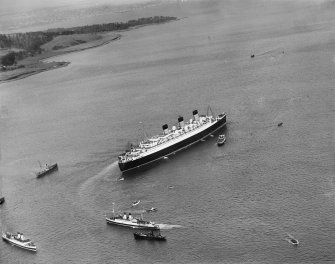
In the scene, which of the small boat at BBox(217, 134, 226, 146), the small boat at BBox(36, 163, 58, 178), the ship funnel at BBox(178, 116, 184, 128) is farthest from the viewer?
the ship funnel at BBox(178, 116, 184, 128)

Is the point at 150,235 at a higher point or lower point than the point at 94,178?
lower

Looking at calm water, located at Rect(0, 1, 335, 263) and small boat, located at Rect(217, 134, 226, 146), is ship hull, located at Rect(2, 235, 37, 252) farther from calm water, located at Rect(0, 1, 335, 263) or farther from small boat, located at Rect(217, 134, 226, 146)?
small boat, located at Rect(217, 134, 226, 146)

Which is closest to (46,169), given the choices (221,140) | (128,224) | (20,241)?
(20,241)

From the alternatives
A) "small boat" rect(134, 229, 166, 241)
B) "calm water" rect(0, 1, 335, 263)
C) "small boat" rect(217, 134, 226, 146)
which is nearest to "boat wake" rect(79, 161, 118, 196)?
"calm water" rect(0, 1, 335, 263)

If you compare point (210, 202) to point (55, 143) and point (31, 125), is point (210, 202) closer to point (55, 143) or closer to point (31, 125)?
point (55, 143)

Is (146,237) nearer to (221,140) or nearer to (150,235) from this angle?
(150,235)

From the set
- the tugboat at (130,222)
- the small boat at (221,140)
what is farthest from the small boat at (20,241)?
the small boat at (221,140)
